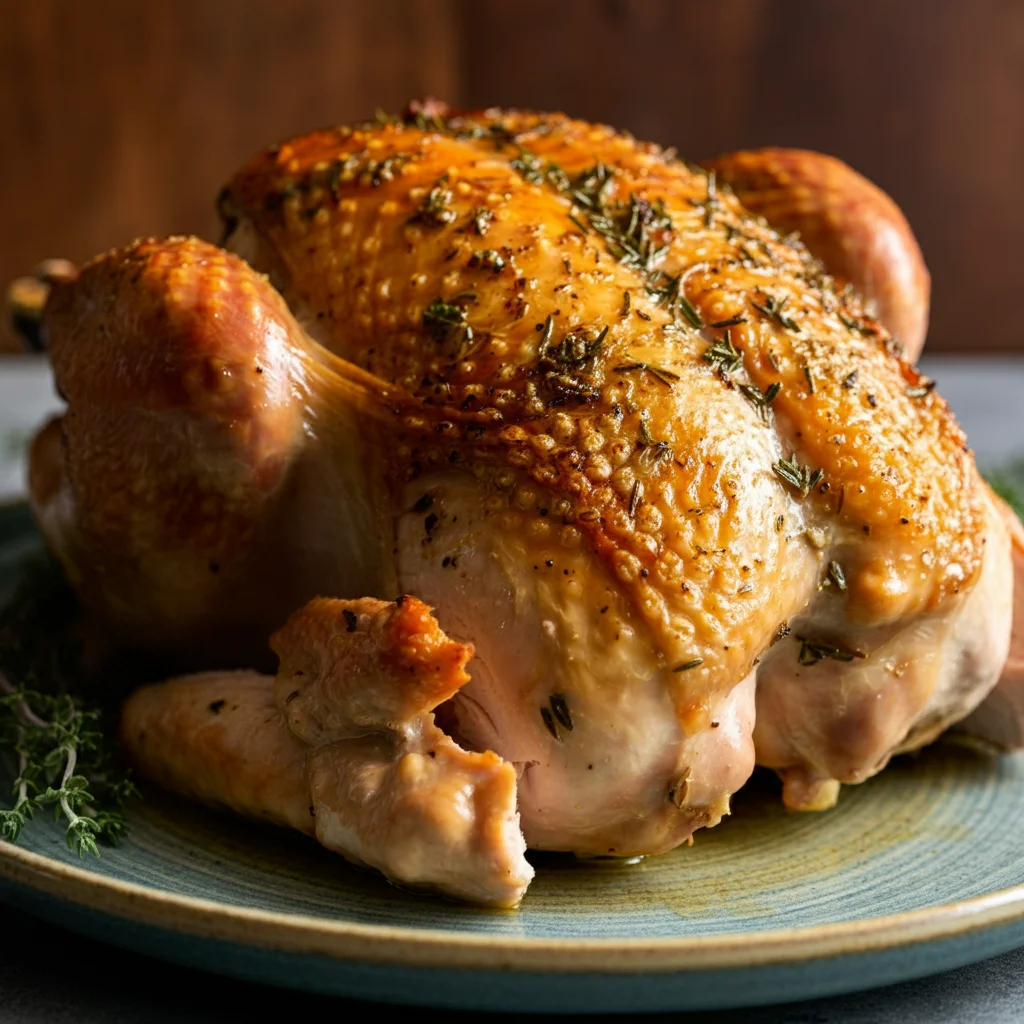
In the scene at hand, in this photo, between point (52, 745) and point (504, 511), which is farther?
point (52, 745)

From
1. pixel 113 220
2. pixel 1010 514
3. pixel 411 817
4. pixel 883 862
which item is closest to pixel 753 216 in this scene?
pixel 1010 514

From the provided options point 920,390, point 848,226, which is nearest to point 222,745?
point 920,390

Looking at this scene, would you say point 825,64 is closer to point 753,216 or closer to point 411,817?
point 753,216

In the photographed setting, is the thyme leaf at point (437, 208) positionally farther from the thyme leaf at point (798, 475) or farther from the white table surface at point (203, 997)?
the white table surface at point (203, 997)

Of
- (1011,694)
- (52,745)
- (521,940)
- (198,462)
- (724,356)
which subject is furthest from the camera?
(1011,694)

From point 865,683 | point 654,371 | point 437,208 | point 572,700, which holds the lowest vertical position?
point 865,683

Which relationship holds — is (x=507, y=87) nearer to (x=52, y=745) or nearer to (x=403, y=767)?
(x=52, y=745)

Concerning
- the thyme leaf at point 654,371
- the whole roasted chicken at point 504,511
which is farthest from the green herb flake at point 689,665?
the thyme leaf at point 654,371

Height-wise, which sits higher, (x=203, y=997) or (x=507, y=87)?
(x=203, y=997)
